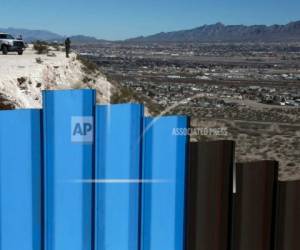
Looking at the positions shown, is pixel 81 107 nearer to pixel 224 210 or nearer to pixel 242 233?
pixel 224 210

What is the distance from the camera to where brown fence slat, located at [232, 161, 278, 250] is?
14.0 ft

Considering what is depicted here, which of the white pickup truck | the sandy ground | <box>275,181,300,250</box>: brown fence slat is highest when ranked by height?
the white pickup truck

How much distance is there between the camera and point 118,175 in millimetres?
4230

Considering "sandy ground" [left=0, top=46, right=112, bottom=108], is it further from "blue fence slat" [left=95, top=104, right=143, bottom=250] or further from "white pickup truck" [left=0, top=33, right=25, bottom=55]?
"blue fence slat" [left=95, top=104, right=143, bottom=250]

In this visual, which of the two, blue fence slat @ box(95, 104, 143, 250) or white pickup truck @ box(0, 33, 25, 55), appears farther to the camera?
white pickup truck @ box(0, 33, 25, 55)

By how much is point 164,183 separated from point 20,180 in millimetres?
1247

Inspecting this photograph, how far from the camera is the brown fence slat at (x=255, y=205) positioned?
4.27 m

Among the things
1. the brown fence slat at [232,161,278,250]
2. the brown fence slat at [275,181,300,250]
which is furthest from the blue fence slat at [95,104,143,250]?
the brown fence slat at [275,181,300,250]

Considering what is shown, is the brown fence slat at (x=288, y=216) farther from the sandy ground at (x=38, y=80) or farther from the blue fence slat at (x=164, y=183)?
the sandy ground at (x=38, y=80)

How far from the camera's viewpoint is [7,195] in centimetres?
429

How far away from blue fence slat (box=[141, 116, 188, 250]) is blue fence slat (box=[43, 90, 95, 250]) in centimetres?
48

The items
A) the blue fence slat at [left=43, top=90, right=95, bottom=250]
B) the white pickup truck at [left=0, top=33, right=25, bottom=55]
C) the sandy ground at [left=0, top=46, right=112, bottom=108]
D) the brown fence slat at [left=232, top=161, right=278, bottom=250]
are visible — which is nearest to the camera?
the blue fence slat at [left=43, top=90, right=95, bottom=250]

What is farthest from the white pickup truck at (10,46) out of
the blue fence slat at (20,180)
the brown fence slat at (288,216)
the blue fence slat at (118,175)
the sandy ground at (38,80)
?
the brown fence slat at (288,216)

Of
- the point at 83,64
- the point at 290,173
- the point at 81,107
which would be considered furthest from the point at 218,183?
the point at 83,64
